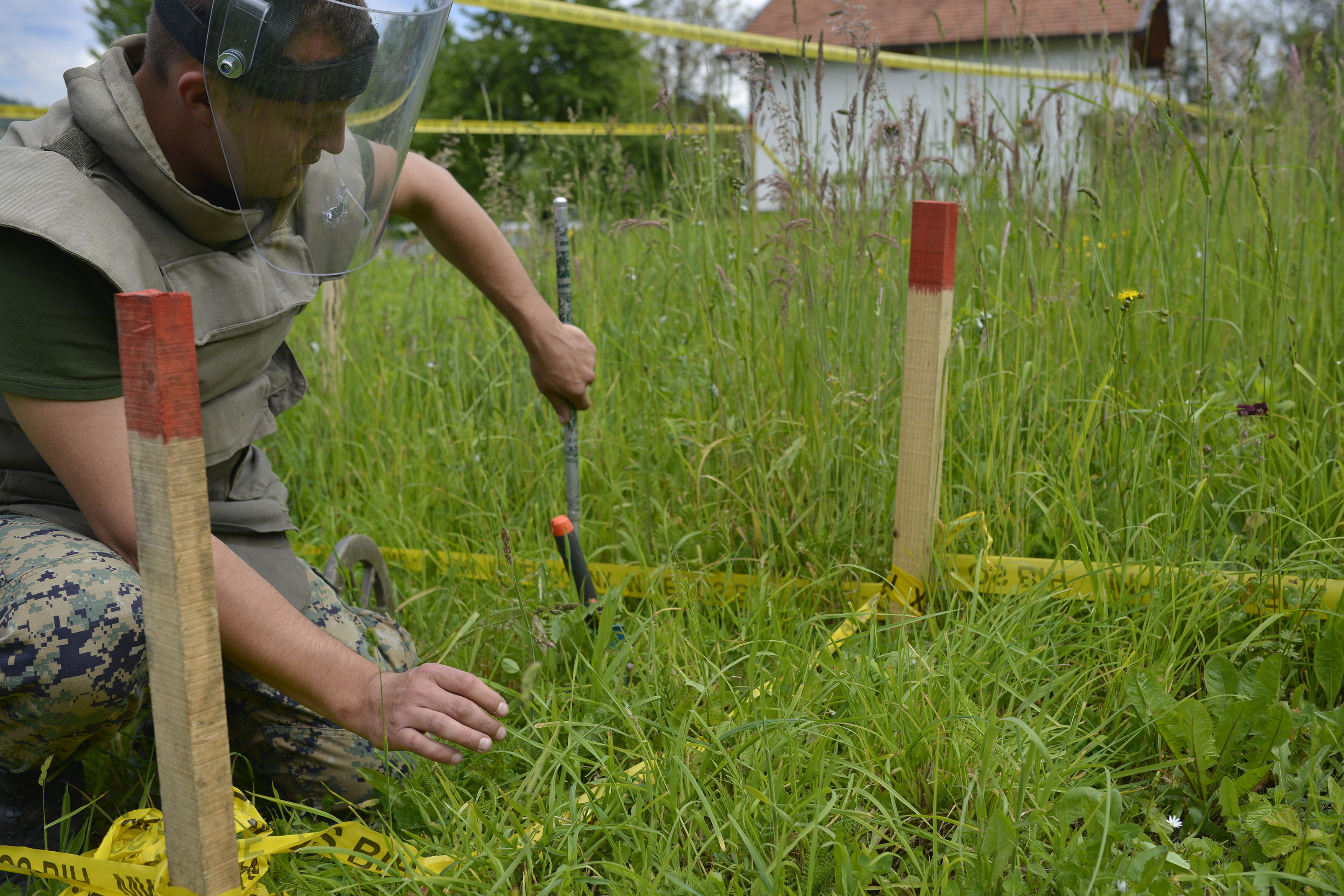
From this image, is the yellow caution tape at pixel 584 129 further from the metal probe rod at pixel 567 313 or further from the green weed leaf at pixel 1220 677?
the green weed leaf at pixel 1220 677

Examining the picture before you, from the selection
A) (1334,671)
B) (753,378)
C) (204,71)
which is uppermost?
(204,71)

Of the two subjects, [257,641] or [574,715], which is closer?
[257,641]

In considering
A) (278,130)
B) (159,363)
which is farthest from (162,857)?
(278,130)

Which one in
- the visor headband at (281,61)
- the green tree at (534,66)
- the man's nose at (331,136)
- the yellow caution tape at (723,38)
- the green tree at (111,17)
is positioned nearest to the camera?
the visor headband at (281,61)

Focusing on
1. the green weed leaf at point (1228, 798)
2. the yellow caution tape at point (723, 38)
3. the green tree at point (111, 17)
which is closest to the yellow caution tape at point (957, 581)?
the green weed leaf at point (1228, 798)

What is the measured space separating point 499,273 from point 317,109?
774mm

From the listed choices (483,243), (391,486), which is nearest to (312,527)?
(391,486)

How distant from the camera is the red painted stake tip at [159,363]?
935mm

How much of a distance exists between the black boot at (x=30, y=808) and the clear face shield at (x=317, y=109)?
960mm

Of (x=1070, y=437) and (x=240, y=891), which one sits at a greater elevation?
(x=1070, y=437)

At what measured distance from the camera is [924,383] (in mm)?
1761

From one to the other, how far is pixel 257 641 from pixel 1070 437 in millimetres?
1723

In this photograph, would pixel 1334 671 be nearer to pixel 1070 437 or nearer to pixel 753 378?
pixel 1070 437

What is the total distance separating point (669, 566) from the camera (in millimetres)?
1905
